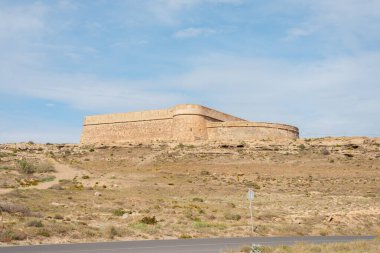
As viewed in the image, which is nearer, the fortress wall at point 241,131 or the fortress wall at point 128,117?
the fortress wall at point 241,131

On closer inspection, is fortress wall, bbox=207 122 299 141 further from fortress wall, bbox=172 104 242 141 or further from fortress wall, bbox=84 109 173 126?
fortress wall, bbox=84 109 173 126

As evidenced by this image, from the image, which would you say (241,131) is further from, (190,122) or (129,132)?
(129,132)

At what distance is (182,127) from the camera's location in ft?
188

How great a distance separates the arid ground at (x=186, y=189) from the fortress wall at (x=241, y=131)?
2.58 m

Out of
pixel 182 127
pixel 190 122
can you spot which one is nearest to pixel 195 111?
pixel 190 122

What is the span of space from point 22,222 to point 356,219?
17.2 meters

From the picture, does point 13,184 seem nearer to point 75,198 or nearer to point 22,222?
point 75,198

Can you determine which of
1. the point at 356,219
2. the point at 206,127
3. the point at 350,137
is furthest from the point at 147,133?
the point at 356,219

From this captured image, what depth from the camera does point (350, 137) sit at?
55.3 m

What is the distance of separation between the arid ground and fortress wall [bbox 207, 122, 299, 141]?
2580 mm

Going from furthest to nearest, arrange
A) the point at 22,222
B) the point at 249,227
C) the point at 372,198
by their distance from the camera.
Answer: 1. the point at 372,198
2. the point at 249,227
3. the point at 22,222

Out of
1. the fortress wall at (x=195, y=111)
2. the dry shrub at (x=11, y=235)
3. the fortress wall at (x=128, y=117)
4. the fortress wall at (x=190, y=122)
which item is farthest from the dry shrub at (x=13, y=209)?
the fortress wall at (x=128, y=117)

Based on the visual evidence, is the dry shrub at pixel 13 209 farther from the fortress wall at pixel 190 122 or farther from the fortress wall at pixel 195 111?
the fortress wall at pixel 195 111

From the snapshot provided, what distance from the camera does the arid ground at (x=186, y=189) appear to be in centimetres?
2248
